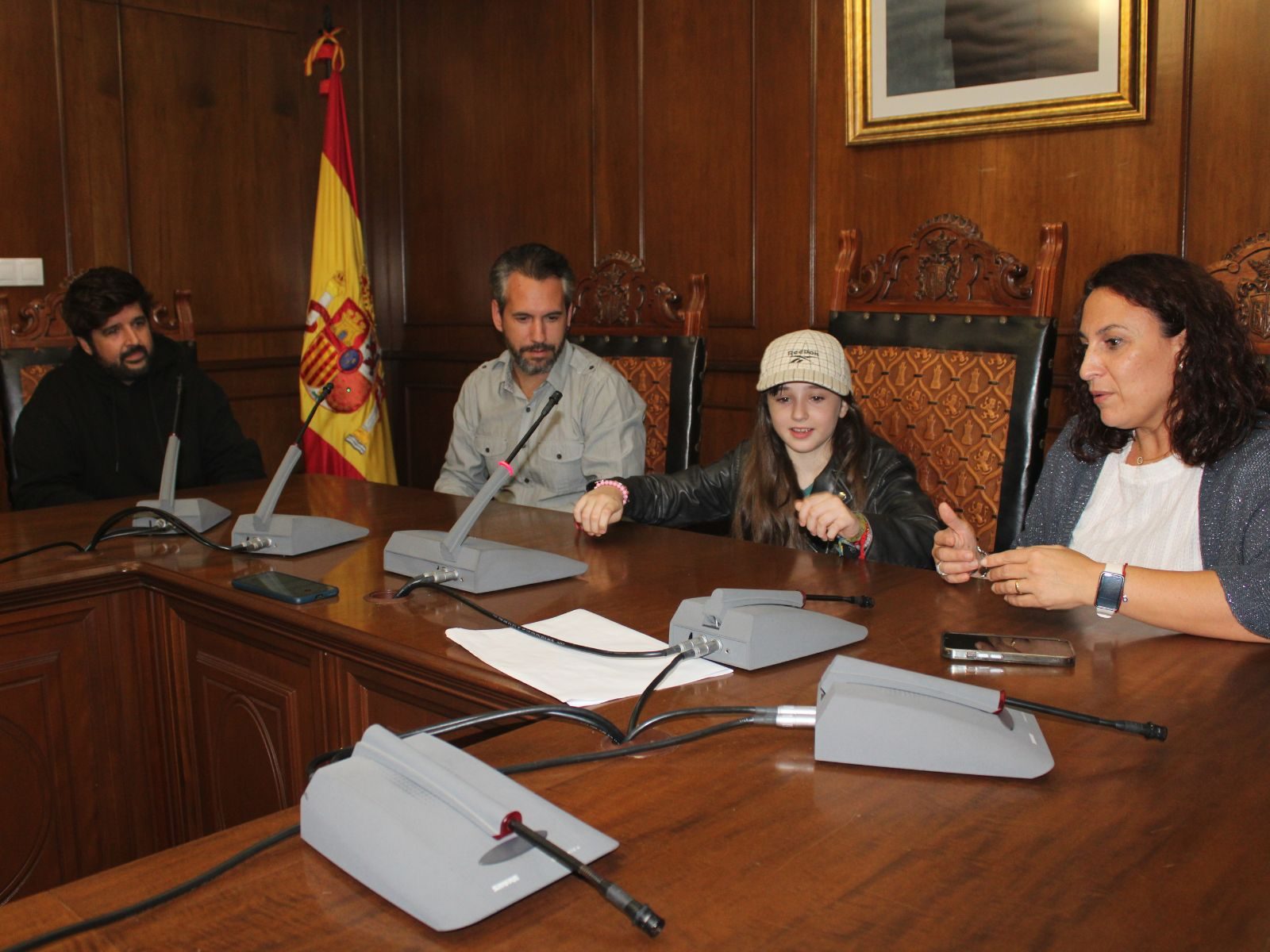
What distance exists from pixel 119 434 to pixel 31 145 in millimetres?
1415

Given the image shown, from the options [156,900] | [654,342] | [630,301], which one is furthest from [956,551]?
[630,301]

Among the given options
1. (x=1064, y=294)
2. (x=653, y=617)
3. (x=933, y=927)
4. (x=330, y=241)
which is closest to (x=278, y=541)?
(x=653, y=617)

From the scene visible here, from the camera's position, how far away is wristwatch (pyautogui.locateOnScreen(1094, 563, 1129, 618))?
54.3 inches

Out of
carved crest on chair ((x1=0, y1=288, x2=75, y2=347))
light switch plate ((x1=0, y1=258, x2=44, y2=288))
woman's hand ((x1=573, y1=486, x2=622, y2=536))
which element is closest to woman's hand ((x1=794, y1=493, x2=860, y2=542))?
woman's hand ((x1=573, y1=486, x2=622, y2=536))

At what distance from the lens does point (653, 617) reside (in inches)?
59.7

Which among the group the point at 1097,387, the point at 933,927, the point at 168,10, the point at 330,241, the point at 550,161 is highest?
the point at 168,10

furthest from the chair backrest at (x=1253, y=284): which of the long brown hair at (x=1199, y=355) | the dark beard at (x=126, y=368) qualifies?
the dark beard at (x=126, y=368)

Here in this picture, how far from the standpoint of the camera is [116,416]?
122 inches

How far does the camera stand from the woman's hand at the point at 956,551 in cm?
161

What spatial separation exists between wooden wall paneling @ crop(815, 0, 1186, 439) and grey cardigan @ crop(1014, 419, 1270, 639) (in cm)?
78

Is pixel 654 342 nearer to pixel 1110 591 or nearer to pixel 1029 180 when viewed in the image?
pixel 1029 180

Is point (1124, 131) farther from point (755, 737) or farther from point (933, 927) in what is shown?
point (933, 927)

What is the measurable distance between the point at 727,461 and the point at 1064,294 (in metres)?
1.19

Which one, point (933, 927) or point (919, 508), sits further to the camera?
point (919, 508)
